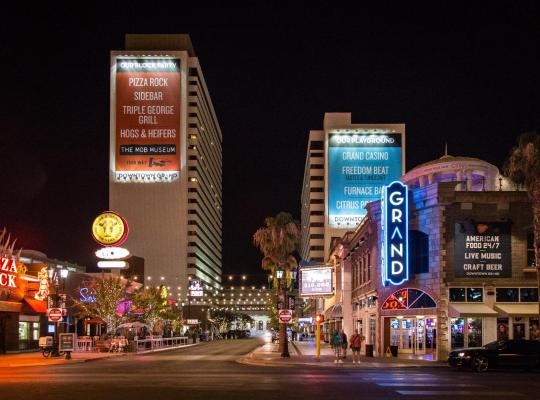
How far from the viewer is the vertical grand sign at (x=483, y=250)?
128 ft

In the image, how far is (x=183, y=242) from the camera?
156625 mm

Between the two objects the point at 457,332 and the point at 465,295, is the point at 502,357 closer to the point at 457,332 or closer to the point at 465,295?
the point at 457,332

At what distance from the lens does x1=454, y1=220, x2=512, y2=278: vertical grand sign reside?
38875 millimetres

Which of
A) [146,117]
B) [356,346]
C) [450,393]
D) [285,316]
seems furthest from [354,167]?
[450,393]

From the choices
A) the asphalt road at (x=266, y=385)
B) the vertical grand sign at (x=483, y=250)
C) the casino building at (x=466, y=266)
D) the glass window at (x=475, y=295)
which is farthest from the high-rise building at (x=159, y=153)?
the asphalt road at (x=266, y=385)

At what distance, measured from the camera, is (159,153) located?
148 metres

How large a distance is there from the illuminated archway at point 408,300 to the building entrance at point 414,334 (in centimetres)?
90

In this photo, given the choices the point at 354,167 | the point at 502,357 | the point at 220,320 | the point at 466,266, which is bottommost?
the point at 220,320

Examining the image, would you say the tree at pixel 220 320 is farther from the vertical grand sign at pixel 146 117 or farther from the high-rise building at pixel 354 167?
the vertical grand sign at pixel 146 117

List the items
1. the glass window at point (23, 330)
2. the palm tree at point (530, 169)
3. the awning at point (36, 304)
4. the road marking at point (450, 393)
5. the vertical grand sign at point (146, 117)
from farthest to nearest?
the vertical grand sign at point (146, 117)
the glass window at point (23, 330)
the awning at point (36, 304)
the palm tree at point (530, 169)
the road marking at point (450, 393)

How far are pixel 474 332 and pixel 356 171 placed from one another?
106135 mm

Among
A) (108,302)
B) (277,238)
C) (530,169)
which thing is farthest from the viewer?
(277,238)

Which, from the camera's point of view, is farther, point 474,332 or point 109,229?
point 109,229

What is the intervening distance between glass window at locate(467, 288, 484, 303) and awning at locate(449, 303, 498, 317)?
298 mm
